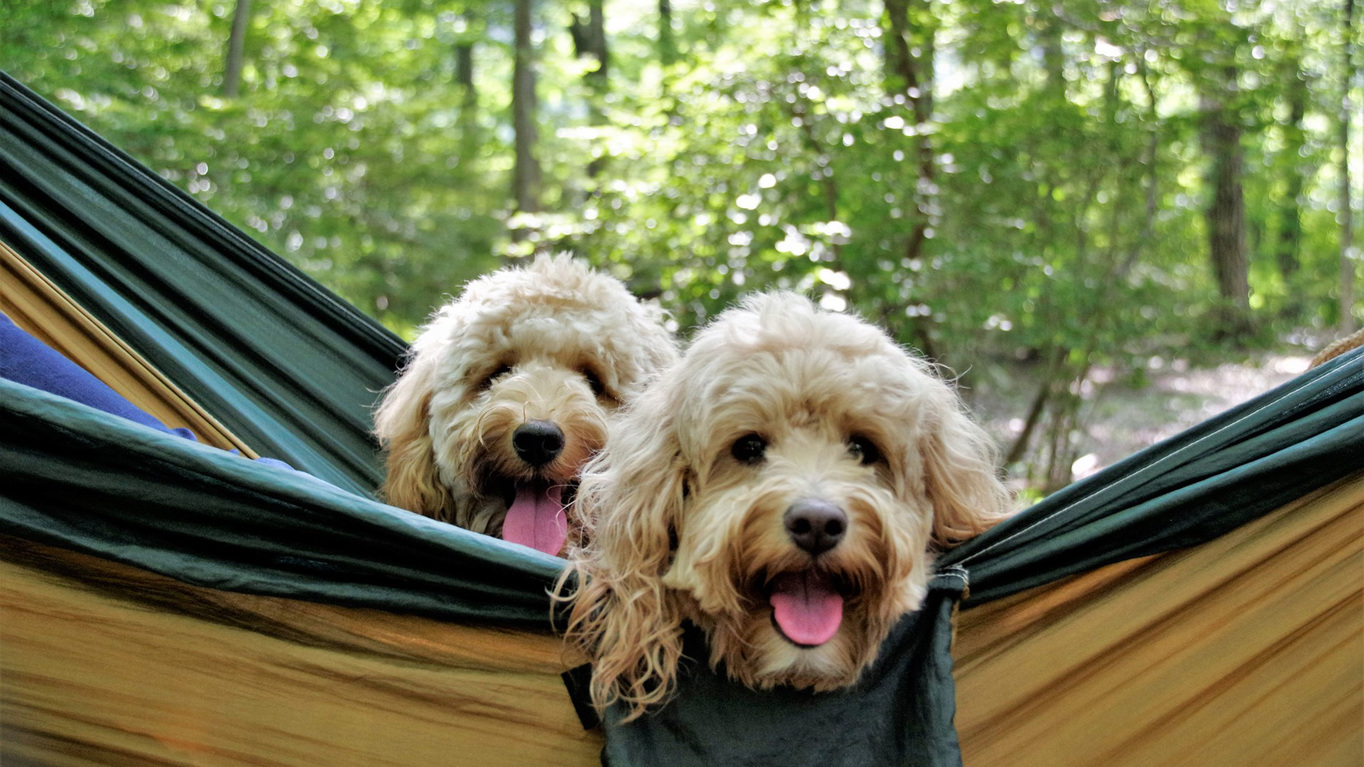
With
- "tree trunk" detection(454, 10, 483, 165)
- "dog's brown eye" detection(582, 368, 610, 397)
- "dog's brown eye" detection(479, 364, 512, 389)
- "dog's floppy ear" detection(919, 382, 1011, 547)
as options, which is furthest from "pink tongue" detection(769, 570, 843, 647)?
"tree trunk" detection(454, 10, 483, 165)

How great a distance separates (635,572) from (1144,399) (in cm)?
1109

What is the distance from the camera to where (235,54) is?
9.33 meters

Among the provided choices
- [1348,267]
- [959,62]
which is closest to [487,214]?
[959,62]

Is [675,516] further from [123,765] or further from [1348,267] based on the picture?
[1348,267]

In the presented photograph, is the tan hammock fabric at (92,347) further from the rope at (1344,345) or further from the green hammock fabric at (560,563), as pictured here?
the rope at (1344,345)

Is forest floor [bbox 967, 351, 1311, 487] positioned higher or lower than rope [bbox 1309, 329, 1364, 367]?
lower

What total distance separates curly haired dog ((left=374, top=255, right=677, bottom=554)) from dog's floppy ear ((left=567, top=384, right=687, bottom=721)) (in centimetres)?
60

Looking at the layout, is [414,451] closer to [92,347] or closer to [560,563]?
[92,347]

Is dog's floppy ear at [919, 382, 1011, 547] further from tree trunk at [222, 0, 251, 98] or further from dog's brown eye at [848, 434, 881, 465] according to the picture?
tree trunk at [222, 0, 251, 98]

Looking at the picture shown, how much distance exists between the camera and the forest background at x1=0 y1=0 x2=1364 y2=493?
601cm

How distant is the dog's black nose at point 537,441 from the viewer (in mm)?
2846

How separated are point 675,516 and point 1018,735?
785 mm

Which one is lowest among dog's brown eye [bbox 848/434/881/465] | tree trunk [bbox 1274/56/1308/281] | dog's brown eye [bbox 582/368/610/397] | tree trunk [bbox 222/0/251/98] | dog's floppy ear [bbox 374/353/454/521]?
tree trunk [bbox 1274/56/1308/281]

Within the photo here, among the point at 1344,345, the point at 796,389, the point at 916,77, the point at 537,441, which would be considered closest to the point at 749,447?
the point at 796,389
